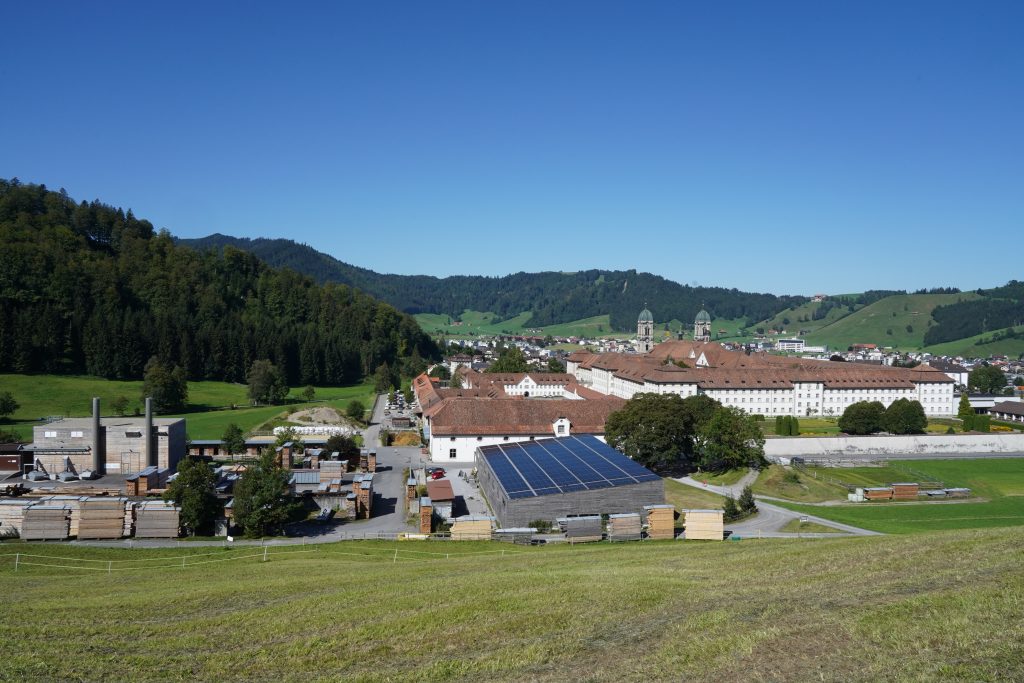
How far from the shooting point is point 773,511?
37594 millimetres

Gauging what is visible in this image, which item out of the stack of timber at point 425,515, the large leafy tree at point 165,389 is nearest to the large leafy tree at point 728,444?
the stack of timber at point 425,515

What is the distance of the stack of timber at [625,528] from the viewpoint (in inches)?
1195

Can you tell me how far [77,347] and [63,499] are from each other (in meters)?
54.5

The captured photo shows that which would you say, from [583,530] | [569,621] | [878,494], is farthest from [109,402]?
[569,621]

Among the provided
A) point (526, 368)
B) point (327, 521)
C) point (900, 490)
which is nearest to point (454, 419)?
point (327, 521)

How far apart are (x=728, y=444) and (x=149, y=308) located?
78394 mm

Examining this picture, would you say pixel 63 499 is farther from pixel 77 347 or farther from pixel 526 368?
pixel 526 368

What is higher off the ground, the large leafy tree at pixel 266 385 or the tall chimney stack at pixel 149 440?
the large leafy tree at pixel 266 385

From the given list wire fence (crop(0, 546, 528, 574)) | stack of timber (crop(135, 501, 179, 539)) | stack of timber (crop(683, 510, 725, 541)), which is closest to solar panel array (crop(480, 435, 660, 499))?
stack of timber (crop(683, 510, 725, 541))

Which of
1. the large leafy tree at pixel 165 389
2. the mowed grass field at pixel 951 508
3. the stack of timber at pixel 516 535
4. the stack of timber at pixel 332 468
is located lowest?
the mowed grass field at pixel 951 508

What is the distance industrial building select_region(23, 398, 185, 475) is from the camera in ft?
143

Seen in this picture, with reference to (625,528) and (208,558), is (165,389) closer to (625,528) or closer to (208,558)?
(208,558)

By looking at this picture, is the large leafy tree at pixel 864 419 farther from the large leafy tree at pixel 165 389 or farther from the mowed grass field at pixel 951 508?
the large leafy tree at pixel 165 389

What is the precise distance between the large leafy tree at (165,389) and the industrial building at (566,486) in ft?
131
